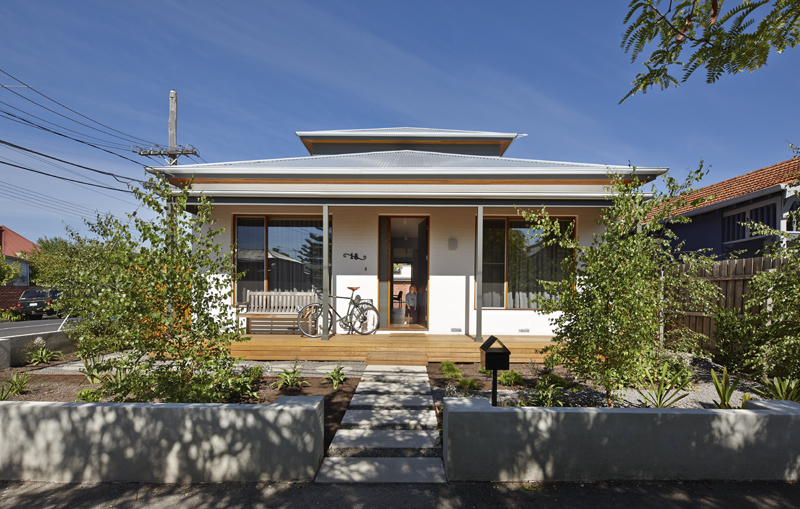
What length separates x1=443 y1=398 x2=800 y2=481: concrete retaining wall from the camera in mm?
3176

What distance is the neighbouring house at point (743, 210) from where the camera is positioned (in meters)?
8.36

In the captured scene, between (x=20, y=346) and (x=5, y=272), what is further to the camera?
(x=5, y=272)

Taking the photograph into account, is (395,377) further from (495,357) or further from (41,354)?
(41,354)

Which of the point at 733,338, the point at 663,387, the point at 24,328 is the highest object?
the point at 733,338

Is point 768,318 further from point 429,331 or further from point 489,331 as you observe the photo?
point 429,331

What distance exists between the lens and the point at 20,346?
21.3ft

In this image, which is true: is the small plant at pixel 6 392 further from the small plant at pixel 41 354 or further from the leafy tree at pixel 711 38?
the leafy tree at pixel 711 38

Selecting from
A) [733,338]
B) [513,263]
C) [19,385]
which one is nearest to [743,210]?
[733,338]

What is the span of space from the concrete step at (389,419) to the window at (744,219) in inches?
336

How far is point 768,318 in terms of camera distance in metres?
4.98

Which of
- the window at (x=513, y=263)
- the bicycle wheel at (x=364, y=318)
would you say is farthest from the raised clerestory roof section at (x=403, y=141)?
the bicycle wheel at (x=364, y=318)

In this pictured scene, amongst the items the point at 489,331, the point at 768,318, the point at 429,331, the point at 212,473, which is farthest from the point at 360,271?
the point at 768,318

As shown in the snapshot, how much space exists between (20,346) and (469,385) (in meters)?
7.64

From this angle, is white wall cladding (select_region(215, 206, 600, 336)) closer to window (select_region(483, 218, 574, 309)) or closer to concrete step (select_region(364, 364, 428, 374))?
window (select_region(483, 218, 574, 309))
